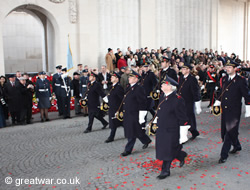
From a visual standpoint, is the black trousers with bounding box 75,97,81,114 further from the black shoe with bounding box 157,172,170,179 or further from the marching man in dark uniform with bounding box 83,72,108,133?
the black shoe with bounding box 157,172,170,179

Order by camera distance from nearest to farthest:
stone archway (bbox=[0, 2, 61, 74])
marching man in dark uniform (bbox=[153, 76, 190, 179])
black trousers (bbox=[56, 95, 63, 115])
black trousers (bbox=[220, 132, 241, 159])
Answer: marching man in dark uniform (bbox=[153, 76, 190, 179])
black trousers (bbox=[220, 132, 241, 159])
black trousers (bbox=[56, 95, 63, 115])
stone archway (bbox=[0, 2, 61, 74])

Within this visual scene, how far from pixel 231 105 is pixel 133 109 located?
2.25 m

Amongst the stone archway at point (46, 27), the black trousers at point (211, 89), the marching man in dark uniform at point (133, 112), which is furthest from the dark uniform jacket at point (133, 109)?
the stone archway at point (46, 27)

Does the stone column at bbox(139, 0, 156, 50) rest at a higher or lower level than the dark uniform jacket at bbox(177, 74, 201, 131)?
higher

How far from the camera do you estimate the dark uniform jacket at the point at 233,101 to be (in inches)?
268

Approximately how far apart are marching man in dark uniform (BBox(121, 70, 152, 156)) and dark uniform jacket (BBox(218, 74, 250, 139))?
182 centimetres

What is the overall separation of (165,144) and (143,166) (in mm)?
1142

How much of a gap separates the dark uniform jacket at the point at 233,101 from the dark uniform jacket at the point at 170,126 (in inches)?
60.9

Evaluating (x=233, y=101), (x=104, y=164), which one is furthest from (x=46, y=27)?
(x=233, y=101)

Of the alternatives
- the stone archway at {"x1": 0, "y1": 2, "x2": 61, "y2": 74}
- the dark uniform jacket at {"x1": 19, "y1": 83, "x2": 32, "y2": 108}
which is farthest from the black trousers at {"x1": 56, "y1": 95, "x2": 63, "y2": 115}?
the stone archway at {"x1": 0, "y1": 2, "x2": 61, "y2": 74}

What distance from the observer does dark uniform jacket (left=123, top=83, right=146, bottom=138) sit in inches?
294

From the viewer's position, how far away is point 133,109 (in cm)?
759

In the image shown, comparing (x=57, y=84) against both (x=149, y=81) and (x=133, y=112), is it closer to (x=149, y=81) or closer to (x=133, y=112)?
(x=149, y=81)

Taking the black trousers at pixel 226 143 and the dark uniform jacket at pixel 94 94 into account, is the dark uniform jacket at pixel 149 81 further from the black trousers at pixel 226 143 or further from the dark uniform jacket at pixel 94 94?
the black trousers at pixel 226 143
